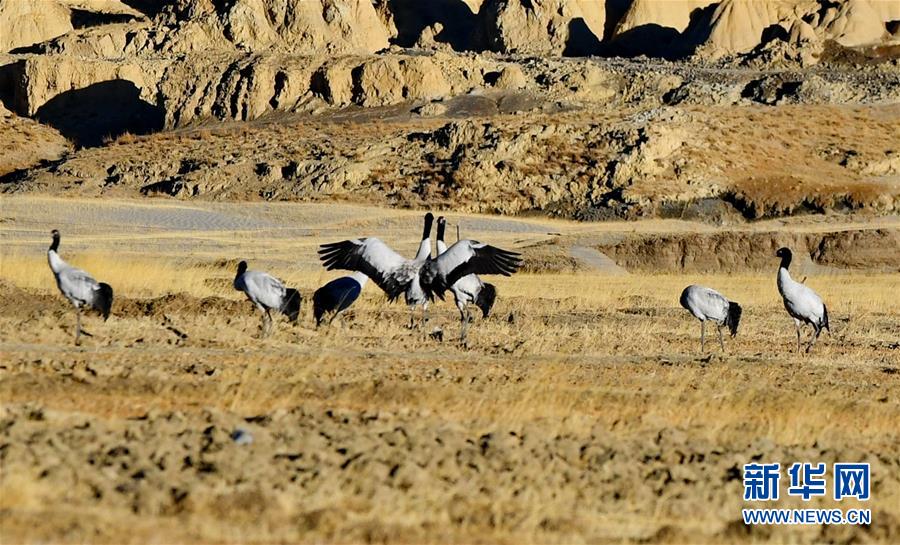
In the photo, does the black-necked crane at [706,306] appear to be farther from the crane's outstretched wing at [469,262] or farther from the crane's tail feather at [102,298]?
the crane's tail feather at [102,298]

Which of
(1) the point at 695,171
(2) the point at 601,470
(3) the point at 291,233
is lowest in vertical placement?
(2) the point at 601,470

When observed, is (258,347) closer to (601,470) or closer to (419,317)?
(419,317)

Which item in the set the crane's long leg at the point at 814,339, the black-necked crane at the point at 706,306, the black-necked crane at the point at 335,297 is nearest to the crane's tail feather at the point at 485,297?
the black-necked crane at the point at 335,297

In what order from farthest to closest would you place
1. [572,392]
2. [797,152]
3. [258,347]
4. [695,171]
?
[797,152]
[695,171]
[258,347]
[572,392]

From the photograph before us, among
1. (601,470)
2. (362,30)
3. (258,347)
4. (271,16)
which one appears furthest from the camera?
(362,30)

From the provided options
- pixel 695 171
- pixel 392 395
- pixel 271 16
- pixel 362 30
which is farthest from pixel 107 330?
pixel 362 30

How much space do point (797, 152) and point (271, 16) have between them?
40.9 metres

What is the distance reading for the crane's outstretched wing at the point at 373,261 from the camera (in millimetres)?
19625

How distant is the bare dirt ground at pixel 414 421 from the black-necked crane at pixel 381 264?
0.65 m

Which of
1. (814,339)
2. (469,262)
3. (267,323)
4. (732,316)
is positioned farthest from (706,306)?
(267,323)

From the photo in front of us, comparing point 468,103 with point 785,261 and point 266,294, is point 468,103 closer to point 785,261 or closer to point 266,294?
point 785,261

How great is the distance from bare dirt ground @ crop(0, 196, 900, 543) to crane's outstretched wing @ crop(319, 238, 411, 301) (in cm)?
73

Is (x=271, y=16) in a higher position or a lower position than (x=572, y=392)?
higher

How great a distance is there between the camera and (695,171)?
59.8 m
